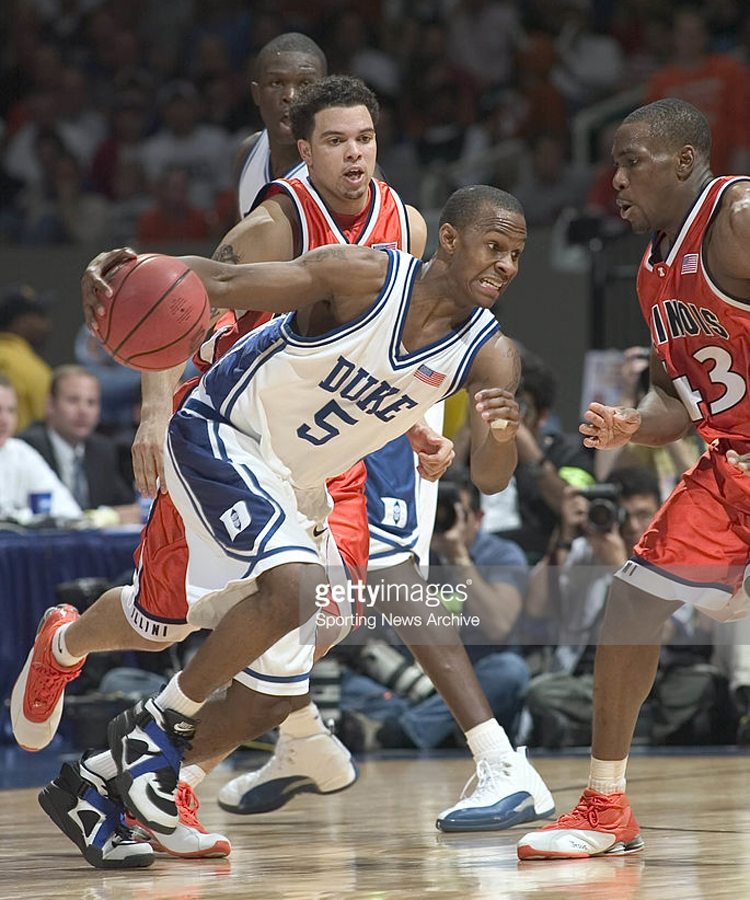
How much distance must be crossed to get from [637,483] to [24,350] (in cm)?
412

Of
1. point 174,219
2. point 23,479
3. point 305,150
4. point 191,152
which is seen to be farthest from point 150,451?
point 191,152

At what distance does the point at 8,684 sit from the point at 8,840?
2.96 meters

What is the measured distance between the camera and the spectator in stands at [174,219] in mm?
11844

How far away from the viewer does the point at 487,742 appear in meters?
4.95

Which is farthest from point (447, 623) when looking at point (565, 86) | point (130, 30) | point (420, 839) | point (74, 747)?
point (130, 30)

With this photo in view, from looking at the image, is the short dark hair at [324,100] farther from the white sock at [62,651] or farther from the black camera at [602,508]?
the black camera at [602,508]

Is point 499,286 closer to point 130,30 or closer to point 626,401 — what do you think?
point 626,401

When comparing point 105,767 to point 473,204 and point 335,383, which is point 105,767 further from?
point 473,204

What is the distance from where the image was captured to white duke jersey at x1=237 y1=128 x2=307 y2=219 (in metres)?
5.57

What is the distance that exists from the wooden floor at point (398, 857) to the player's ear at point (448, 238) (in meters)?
1.55

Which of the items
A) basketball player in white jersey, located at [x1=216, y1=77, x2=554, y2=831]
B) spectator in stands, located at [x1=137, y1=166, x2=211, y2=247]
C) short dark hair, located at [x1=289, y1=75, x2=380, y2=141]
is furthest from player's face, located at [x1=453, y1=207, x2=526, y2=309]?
spectator in stands, located at [x1=137, y1=166, x2=211, y2=247]

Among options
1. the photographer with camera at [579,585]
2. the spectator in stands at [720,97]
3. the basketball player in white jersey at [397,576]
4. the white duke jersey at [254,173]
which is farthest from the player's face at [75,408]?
the spectator in stands at [720,97]

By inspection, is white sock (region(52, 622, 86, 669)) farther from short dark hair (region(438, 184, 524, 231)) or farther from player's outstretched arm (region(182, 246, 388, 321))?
short dark hair (region(438, 184, 524, 231))

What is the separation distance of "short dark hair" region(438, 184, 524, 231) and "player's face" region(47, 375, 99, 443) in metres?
4.61
